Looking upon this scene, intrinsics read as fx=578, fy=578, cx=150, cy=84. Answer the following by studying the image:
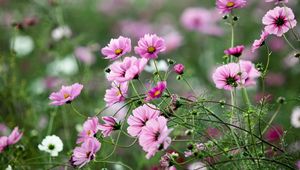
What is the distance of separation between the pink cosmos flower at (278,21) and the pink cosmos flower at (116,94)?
0.99ft

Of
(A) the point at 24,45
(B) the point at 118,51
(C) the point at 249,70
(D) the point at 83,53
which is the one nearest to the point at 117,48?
(B) the point at 118,51

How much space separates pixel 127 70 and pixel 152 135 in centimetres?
13

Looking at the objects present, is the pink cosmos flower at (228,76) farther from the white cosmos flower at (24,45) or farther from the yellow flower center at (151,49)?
the white cosmos flower at (24,45)

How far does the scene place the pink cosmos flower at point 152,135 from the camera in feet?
3.28

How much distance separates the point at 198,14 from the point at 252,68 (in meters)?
1.53

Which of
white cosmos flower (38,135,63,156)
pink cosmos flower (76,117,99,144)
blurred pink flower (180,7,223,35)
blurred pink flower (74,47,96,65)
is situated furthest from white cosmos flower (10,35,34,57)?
pink cosmos flower (76,117,99,144)

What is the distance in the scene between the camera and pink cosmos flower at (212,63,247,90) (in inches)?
43.6

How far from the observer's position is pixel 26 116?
1779 millimetres

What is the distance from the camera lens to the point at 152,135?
1023 mm

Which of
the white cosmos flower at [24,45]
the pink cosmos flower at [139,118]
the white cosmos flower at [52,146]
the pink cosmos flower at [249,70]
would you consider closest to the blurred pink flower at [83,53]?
the white cosmos flower at [24,45]

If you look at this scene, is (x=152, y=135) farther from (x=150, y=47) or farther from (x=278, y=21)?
(x=278, y=21)

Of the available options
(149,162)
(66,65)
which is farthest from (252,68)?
(66,65)

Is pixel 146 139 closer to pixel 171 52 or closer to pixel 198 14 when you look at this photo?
pixel 198 14

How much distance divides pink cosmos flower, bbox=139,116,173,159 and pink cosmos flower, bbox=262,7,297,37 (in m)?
0.30
